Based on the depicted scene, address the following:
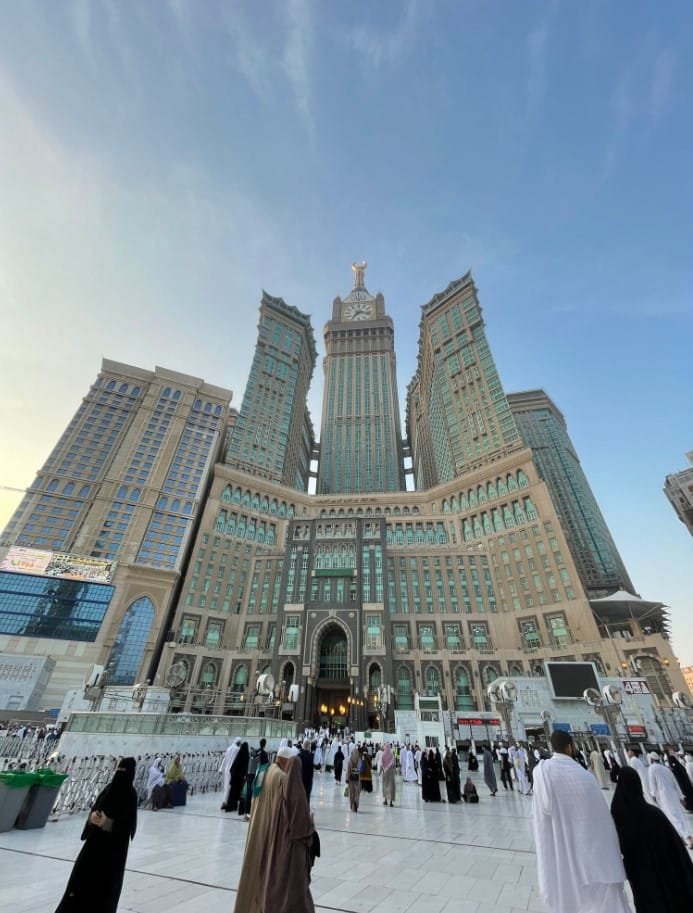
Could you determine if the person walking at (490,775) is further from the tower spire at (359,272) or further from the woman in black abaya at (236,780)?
the tower spire at (359,272)

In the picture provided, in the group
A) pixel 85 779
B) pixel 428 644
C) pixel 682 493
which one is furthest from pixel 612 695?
pixel 682 493

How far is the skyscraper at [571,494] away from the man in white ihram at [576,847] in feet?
269

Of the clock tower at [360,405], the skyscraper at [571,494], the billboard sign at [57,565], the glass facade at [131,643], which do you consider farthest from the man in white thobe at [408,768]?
the clock tower at [360,405]

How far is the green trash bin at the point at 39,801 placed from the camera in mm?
8094

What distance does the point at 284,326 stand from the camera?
98938mm

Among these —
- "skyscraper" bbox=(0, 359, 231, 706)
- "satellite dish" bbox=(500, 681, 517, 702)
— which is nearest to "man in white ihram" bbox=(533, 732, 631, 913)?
"satellite dish" bbox=(500, 681, 517, 702)

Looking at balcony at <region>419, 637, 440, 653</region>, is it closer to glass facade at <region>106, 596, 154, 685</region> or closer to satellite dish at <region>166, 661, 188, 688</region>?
satellite dish at <region>166, 661, 188, 688</region>

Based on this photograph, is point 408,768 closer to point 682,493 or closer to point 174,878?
point 174,878

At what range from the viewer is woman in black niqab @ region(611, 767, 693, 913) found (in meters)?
3.20

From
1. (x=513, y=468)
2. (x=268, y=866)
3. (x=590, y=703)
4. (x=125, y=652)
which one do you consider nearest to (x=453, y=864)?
(x=268, y=866)

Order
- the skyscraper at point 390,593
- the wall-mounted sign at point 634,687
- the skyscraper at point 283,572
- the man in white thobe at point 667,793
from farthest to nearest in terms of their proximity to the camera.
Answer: the skyscraper at point 390,593, the skyscraper at point 283,572, the wall-mounted sign at point 634,687, the man in white thobe at point 667,793

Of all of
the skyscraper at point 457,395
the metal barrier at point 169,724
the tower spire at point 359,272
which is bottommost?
the metal barrier at point 169,724

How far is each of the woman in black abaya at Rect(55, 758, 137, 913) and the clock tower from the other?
8526cm

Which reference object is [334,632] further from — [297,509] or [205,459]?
[205,459]
